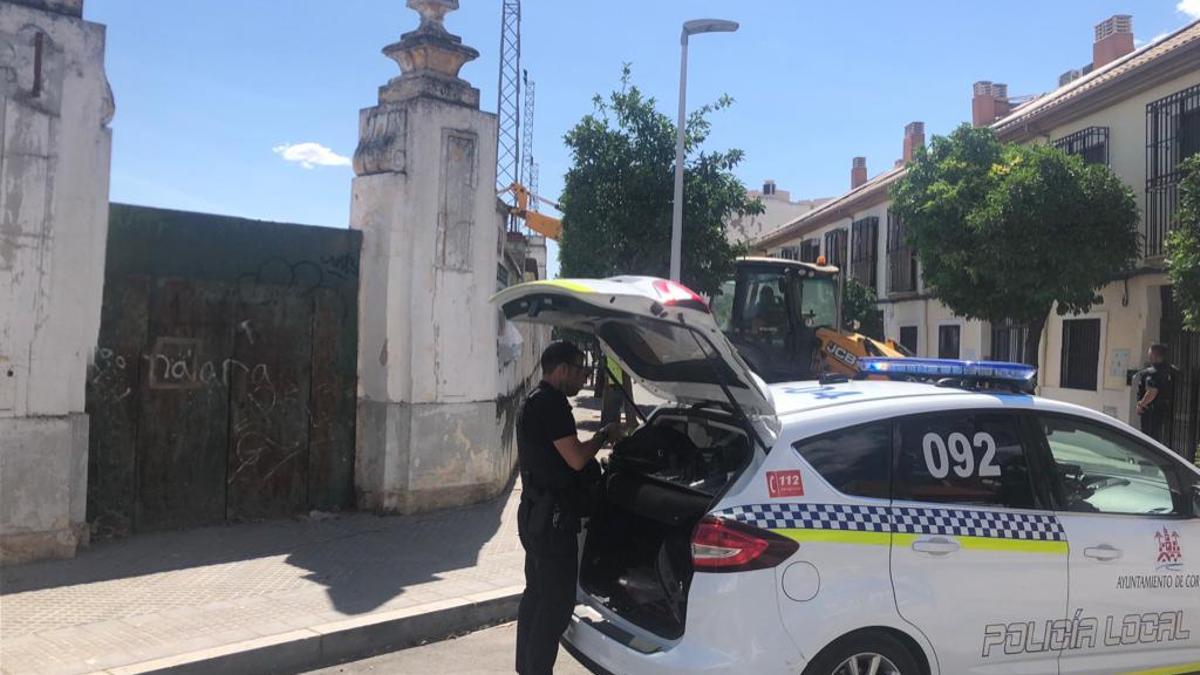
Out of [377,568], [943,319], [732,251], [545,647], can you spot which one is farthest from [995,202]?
[545,647]

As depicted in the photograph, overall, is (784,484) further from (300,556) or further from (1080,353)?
(1080,353)

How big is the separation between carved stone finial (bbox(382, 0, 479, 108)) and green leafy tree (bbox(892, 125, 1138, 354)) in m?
8.99

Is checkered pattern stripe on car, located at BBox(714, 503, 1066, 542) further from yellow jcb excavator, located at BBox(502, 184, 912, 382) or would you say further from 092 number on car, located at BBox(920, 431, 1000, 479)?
yellow jcb excavator, located at BBox(502, 184, 912, 382)

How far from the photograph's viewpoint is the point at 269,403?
24.0 feet

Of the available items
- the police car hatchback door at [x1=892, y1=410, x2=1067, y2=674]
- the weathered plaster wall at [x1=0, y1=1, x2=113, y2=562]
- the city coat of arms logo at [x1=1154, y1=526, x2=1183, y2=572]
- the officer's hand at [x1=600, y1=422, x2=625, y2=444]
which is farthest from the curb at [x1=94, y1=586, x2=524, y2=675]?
the city coat of arms logo at [x1=1154, y1=526, x2=1183, y2=572]

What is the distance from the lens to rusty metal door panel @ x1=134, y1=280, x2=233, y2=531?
22.0 feet

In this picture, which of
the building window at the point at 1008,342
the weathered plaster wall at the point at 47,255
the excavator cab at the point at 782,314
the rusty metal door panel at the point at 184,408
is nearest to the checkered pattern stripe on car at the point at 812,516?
the weathered plaster wall at the point at 47,255

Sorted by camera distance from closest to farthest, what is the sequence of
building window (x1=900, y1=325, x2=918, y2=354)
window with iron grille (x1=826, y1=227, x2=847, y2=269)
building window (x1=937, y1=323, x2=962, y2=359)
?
building window (x1=937, y1=323, x2=962, y2=359) → building window (x1=900, y1=325, x2=918, y2=354) → window with iron grille (x1=826, y1=227, x2=847, y2=269)

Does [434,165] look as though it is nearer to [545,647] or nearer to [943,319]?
[545,647]

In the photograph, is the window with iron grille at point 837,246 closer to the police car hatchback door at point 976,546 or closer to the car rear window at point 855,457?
the police car hatchback door at point 976,546

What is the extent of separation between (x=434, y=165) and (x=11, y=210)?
322 centimetres

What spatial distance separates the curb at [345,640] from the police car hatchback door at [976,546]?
2.96 m

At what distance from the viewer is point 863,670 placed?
3.43 metres

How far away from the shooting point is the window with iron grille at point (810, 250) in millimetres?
30895
